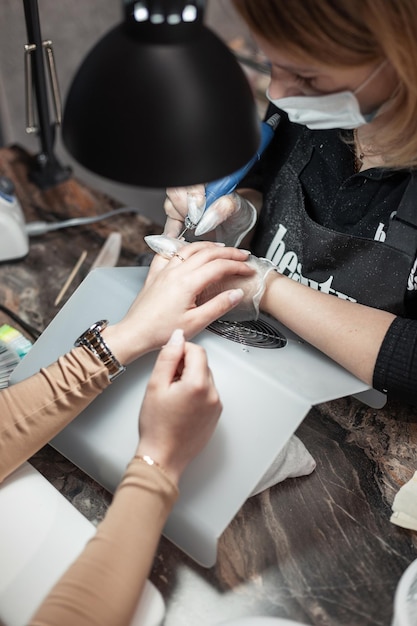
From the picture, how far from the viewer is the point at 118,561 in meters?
0.72

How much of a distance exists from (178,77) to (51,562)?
0.59 m

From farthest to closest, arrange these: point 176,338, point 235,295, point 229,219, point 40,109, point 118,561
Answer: point 40,109 < point 229,219 < point 235,295 < point 176,338 < point 118,561

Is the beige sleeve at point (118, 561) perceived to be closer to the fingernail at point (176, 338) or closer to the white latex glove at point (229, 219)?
the fingernail at point (176, 338)

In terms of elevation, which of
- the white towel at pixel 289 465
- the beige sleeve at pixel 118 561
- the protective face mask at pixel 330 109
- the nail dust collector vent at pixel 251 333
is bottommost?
the white towel at pixel 289 465

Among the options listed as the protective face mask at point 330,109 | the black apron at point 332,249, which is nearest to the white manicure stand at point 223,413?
the black apron at point 332,249

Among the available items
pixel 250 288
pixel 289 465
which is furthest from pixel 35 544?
pixel 250 288

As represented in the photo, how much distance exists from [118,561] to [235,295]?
17.2 inches

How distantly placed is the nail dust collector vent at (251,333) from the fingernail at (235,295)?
6 cm

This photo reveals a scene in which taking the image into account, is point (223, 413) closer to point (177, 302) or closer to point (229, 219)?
point (177, 302)

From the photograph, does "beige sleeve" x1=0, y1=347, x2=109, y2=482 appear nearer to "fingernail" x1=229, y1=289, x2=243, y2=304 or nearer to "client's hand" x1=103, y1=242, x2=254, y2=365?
"client's hand" x1=103, y1=242, x2=254, y2=365

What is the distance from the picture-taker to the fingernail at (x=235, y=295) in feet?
3.22

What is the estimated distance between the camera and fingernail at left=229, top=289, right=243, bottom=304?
98 centimetres

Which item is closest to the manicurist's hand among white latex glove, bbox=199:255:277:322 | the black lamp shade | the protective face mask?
white latex glove, bbox=199:255:277:322

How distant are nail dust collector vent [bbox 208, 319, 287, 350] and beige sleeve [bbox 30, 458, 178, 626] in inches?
11.5
